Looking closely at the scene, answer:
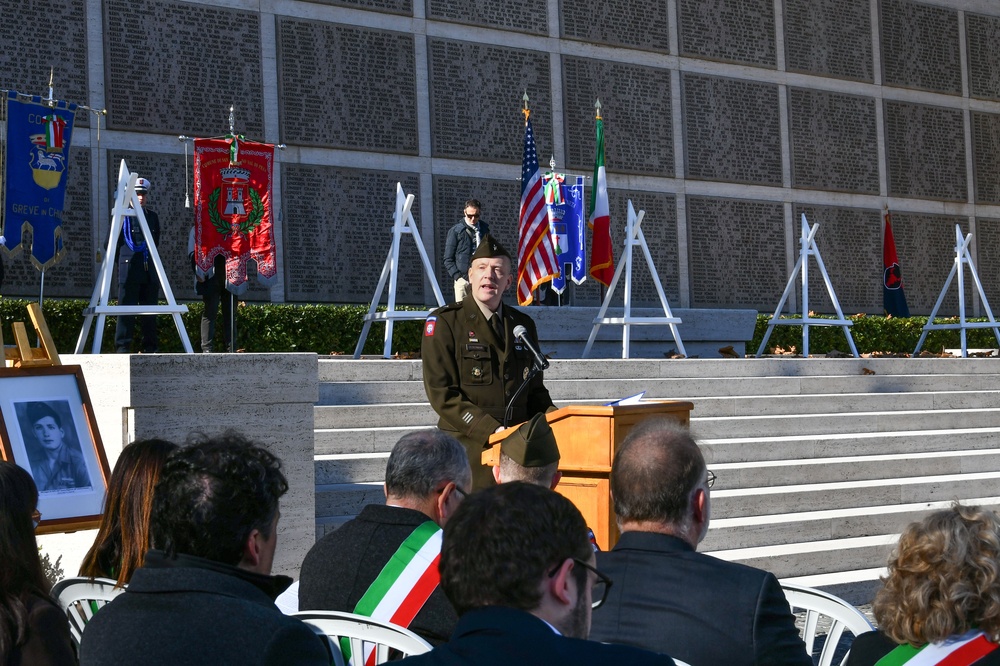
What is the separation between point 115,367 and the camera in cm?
484

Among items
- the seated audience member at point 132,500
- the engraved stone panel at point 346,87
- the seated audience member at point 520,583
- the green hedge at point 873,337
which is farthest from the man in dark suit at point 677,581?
the green hedge at point 873,337

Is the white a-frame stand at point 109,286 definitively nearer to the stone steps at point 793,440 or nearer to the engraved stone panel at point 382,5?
the stone steps at point 793,440

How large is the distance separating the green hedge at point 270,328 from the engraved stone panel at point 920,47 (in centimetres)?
874

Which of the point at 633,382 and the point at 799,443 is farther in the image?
the point at 633,382

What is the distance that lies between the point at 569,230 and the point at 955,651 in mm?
9920

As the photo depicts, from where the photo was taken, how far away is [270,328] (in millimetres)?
10648

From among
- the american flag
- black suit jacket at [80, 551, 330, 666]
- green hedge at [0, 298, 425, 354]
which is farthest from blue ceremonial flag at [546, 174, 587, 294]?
black suit jacket at [80, 551, 330, 666]

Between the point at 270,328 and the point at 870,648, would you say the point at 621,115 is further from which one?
the point at 870,648

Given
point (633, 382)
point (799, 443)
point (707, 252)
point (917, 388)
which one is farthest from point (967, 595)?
point (707, 252)

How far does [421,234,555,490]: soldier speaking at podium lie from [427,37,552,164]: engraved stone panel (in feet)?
26.3

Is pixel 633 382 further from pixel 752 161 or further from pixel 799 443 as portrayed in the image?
pixel 752 161

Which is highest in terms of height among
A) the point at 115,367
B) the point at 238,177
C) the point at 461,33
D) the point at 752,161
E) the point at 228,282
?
the point at 461,33

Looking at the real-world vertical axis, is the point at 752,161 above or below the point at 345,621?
above

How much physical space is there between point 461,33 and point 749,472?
7.09 meters
